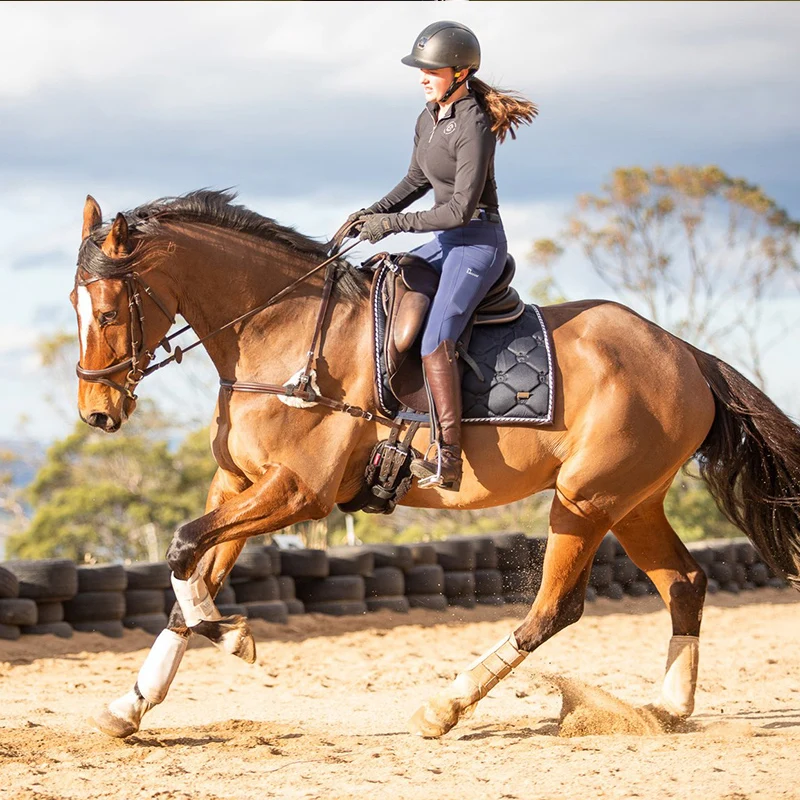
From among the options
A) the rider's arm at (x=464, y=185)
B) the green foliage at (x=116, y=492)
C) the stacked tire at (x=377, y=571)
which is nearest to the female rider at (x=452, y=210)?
the rider's arm at (x=464, y=185)

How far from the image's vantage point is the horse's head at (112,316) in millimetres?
4754

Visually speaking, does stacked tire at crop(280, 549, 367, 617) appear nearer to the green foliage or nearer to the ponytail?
the ponytail

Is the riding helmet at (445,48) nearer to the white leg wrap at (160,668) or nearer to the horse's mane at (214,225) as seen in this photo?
the horse's mane at (214,225)

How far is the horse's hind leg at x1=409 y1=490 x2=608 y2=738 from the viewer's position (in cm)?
493

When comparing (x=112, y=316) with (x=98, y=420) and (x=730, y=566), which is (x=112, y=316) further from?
(x=730, y=566)

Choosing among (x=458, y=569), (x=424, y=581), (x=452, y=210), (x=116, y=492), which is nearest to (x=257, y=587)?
(x=424, y=581)

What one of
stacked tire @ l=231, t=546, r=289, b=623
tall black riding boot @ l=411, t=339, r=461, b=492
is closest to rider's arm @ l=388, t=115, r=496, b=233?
tall black riding boot @ l=411, t=339, r=461, b=492

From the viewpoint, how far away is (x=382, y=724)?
568 cm

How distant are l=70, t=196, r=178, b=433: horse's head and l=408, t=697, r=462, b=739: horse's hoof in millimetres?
1965

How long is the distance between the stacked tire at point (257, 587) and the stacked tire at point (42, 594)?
1.61m

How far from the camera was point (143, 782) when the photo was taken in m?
4.16

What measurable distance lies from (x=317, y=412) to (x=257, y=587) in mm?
5225

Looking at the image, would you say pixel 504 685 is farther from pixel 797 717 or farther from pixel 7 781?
pixel 7 781

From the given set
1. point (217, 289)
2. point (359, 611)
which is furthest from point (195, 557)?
point (359, 611)
